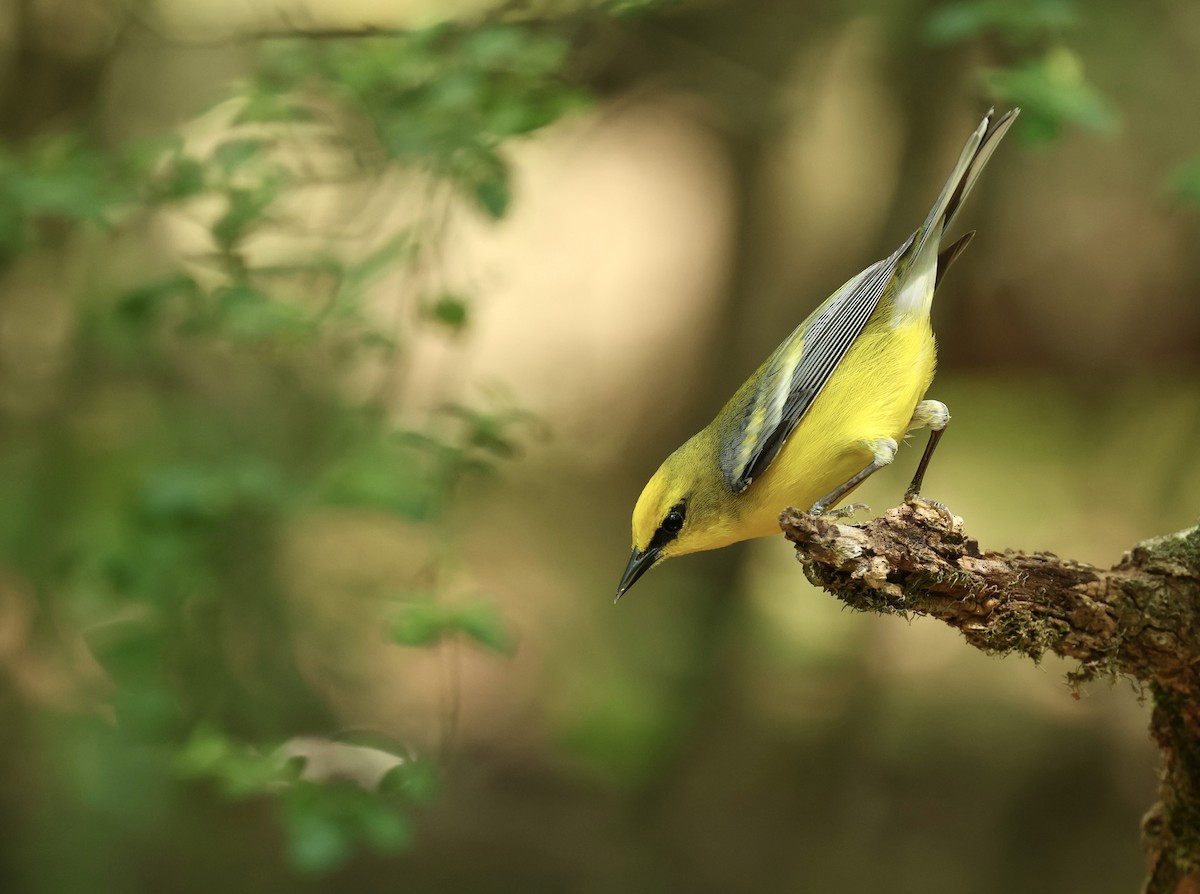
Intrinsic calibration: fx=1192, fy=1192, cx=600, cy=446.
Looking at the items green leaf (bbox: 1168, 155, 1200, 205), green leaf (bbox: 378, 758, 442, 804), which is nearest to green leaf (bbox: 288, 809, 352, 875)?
green leaf (bbox: 378, 758, 442, 804)

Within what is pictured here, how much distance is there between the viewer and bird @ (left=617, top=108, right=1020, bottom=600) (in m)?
3.09

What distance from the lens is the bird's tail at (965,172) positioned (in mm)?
2917

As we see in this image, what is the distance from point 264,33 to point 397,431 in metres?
1.64

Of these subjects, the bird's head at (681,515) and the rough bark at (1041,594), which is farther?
the bird's head at (681,515)

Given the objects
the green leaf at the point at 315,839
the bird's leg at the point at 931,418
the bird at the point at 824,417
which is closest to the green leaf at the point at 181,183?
the bird at the point at 824,417

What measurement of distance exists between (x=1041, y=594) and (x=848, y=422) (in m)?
0.67

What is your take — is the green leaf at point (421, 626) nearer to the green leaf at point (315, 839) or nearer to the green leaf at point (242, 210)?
the green leaf at point (315, 839)

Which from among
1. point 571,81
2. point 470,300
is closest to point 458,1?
point 571,81

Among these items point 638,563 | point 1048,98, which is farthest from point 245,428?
point 1048,98

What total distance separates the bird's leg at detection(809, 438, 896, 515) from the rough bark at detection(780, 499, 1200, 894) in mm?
333

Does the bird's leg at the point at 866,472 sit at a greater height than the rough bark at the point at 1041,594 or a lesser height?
greater

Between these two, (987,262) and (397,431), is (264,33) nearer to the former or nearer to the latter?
(397,431)

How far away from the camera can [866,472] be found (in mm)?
3014

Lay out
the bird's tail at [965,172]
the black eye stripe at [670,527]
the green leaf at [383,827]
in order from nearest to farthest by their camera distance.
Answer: the bird's tail at [965,172] → the black eye stripe at [670,527] → the green leaf at [383,827]
